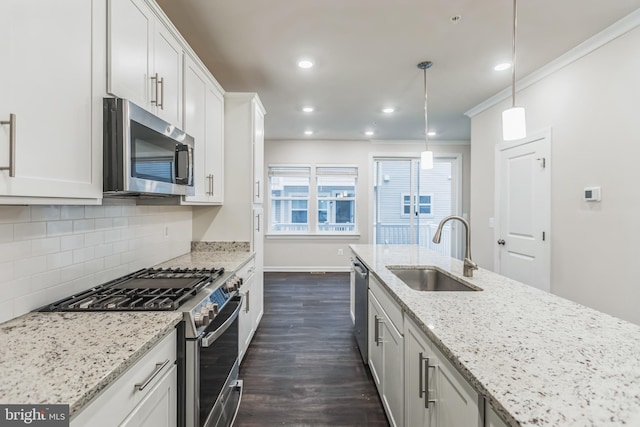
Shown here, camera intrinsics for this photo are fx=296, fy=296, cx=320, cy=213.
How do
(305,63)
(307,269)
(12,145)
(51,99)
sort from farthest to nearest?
(307,269), (305,63), (51,99), (12,145)

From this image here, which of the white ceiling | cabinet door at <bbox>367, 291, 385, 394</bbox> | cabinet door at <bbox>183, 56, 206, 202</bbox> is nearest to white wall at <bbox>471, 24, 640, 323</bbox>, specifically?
the white ceiling

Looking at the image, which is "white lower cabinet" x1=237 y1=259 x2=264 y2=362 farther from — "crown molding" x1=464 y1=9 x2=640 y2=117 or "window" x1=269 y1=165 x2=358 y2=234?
"crown molding" x1=464 y1=9 x2=640 y2=117

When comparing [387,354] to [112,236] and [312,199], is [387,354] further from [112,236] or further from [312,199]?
[312,199]

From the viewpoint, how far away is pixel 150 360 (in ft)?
3.36

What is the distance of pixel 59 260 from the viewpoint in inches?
53.8

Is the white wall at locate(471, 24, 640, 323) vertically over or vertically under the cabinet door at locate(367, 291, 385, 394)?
over

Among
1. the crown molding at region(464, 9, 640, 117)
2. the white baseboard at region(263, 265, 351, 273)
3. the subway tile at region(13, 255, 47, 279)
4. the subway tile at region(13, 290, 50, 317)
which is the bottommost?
the white baseboard at region(263, 265, 351, 273)

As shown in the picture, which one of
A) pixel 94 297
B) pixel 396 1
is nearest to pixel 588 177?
pixel 396 1

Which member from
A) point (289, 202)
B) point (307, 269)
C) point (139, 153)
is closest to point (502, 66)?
point (139, 153)

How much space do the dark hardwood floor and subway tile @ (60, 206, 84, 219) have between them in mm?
1530

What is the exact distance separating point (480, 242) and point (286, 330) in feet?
9.54

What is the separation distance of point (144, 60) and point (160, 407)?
159cm

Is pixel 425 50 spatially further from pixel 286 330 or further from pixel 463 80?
pixel 286 330

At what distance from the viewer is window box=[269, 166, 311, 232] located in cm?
609
